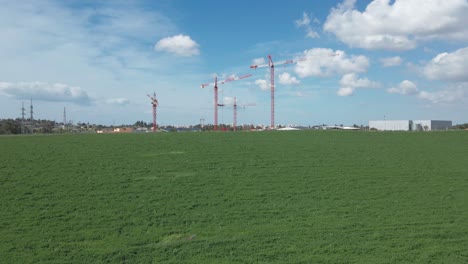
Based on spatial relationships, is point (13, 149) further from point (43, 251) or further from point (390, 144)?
point (390, 144)

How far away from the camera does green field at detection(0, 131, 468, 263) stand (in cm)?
879

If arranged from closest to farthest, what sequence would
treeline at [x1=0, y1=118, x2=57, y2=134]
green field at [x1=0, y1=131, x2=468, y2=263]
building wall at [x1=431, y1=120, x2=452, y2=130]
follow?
green field at [x1=0, y1=131, x2=468, y2=263], treeline at [x1=0, y1=118, x2=57, y2=134], building wall at [x1=431, y1=120, x2=452, y2=130]

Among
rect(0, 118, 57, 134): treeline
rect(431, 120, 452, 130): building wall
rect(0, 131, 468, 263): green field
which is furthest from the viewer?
rect(431, 120, 452, 130): building wall

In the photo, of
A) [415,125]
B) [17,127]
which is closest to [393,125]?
[415,125]

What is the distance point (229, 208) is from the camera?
11461 mm

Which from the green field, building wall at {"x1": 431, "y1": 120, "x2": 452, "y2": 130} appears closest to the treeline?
the green field

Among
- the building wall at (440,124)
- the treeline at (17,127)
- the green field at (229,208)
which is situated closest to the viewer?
the green field at (229,208)

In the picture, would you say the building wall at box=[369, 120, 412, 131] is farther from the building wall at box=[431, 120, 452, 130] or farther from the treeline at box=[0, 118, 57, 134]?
the treeline at box=[0, 118, 57, 134]

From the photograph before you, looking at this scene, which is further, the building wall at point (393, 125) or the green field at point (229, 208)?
the building wall at point (393, 125)

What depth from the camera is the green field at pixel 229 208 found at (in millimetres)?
8789

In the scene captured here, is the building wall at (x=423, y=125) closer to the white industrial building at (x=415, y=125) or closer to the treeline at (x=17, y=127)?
the white industrial building at (x=415, y=125)

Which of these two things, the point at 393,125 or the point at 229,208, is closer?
the point at 229,208

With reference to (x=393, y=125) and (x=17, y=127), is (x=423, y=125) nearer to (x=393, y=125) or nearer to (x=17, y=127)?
(x=393, y=125)

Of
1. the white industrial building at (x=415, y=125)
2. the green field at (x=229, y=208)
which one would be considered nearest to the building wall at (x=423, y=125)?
the white industrial building at (x=415, y=125)
